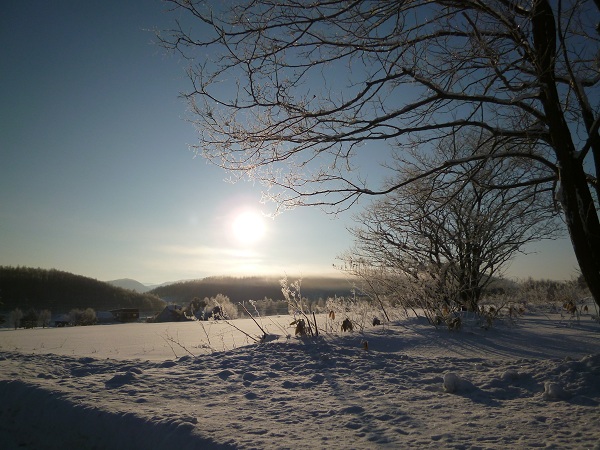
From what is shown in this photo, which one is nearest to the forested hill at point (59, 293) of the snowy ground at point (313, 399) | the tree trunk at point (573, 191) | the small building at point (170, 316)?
the small building at point (170, 316)

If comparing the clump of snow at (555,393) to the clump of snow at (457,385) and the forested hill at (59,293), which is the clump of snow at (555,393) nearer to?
the clump of snow at (457,385)

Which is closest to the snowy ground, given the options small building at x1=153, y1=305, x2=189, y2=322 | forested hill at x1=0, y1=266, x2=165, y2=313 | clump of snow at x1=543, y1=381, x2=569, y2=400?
clump of snow at x1=543, y1=381, x2=569, y2=400

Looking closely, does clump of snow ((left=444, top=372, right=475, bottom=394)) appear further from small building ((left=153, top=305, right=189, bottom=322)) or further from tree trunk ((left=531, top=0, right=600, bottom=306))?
small building ((left=153, top=305, right=189, bottom=322))

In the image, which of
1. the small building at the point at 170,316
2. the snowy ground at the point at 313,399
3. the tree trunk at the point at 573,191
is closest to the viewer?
the snowy ground at the point at 313,399

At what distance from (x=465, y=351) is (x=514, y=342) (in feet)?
3.52

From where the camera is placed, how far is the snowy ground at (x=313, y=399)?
2.04m

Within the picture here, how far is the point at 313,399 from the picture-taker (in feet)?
8.97

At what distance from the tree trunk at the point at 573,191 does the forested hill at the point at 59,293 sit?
46972 mm

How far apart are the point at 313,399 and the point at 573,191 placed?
116 inches

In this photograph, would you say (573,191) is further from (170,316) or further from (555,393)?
(170,316)

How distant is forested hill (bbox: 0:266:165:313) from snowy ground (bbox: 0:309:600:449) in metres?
44.4

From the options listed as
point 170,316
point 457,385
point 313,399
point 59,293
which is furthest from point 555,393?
point 59,293

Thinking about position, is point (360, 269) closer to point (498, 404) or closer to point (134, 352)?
point (134, 352)

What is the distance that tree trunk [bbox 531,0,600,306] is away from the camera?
11.1 feet
